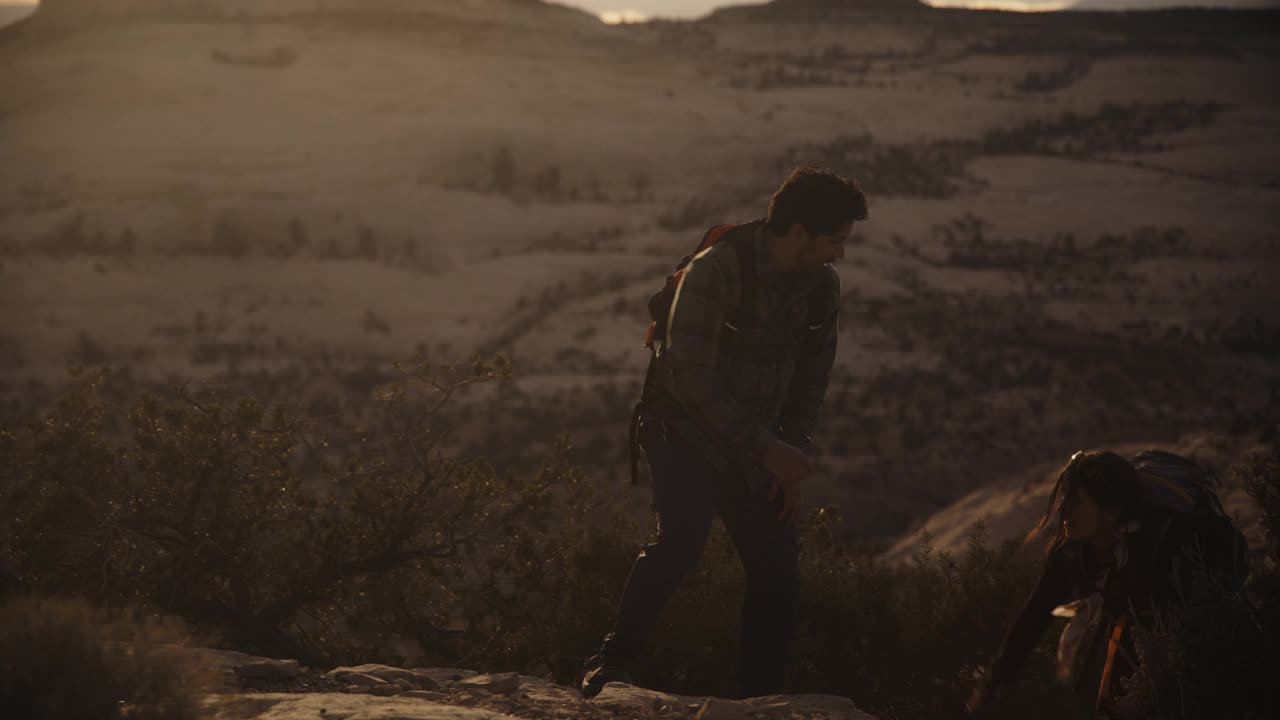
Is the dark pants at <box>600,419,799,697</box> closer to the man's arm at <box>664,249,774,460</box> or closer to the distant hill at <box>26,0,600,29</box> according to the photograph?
the man's arm at <box>664,249,774,460</box>

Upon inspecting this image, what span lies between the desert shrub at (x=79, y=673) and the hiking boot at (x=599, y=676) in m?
1.08

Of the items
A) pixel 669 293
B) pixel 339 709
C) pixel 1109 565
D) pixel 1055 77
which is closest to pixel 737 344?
pixel 669 293

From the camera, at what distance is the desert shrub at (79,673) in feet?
7.93

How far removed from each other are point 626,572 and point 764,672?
4.99 feet

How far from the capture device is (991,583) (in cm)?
500

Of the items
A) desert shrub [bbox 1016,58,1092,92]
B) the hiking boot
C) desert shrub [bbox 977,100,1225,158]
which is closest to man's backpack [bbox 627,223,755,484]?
the hiking boot

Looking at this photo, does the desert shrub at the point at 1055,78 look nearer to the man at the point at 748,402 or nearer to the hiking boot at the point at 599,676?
the man at the point at 748,402

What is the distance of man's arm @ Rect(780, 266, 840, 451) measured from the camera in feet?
11.0

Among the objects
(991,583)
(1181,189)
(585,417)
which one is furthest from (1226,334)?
(991,583)

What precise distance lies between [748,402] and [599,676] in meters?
0.94

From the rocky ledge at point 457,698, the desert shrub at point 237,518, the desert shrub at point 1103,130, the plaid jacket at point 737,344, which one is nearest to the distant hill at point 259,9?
the desert shrub at point 1103,130

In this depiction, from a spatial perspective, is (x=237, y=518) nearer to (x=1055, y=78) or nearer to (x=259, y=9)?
(x=1055, y=78)

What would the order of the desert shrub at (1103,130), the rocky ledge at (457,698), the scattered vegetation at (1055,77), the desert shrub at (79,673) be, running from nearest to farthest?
1. the desert shrub at (79,673)
2. the rocky ledge at (457,698)
3. the desert shrub at (1103,130)
4. the scattered vegetation at (1055,77)

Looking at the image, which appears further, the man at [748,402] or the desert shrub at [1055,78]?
the desert shrub at [1055,78]
